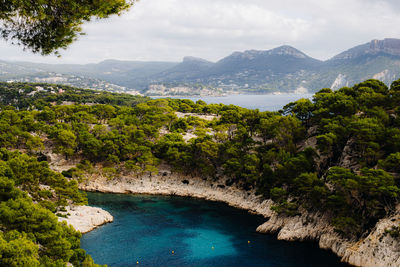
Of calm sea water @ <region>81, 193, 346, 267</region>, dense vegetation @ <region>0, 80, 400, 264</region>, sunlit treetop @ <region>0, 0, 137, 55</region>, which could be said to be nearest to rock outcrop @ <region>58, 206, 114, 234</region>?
calm sea water @ <region>81, 193, 346, 267</region>

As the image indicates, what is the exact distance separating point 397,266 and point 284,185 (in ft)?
56.6

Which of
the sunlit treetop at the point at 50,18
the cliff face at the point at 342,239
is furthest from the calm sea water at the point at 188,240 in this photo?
the sunlit treetop at the point at 50,18

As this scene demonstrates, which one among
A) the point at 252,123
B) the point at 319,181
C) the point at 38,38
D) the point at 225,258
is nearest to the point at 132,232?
the point at 225,258

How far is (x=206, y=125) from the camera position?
2425 inches

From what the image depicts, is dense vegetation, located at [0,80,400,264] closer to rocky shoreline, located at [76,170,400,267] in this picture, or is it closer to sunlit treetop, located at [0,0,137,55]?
rocky shoreline, located at [76,170,400,267]

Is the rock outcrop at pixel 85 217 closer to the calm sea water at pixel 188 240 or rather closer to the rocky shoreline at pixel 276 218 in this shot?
the calm sea water at pixel 188 240

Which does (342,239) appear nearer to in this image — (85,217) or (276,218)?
(276,218)

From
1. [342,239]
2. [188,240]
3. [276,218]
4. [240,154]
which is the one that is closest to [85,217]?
[188,240]

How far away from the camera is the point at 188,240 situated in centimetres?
3241

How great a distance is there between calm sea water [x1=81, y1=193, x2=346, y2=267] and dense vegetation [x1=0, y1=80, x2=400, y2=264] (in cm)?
467

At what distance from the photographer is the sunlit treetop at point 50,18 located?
12.4 metres

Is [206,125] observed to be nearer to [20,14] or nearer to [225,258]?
[225,258]

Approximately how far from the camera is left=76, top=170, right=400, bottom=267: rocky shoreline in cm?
2514

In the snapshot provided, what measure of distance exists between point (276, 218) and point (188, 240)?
11197 mm
